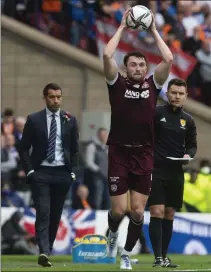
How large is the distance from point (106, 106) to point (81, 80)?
2.63 ft

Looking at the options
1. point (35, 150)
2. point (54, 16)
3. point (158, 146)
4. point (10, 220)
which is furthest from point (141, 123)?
point (54, 16)

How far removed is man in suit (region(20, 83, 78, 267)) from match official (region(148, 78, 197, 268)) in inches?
51.0

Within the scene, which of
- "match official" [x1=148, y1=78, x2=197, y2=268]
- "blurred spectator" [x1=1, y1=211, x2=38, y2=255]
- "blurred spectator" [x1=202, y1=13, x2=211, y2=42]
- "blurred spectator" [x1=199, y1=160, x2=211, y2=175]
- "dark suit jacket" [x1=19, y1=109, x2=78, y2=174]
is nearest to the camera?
"match official" [x1=148, y1=78, x2=197, y2=268]

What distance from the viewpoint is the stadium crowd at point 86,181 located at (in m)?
20.6

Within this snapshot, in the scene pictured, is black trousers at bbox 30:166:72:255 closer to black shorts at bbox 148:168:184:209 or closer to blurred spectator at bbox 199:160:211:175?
black shorts at bbox 148:168:184:209

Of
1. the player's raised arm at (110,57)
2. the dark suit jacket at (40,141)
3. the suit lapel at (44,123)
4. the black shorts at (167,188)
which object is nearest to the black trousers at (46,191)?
the dark suit jacket at (40,141)

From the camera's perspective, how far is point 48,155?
47.1 ft

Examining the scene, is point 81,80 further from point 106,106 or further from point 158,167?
A: point 158,167

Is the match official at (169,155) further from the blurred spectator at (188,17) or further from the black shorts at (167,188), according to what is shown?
the blurred spectator at (188,17)

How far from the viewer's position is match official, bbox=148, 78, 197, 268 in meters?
→ 13.7

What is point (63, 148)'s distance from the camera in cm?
1442

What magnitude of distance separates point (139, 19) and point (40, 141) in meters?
2.66

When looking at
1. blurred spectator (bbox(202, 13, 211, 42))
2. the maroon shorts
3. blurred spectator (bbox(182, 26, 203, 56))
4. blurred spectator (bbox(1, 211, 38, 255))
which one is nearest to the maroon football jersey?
the maroon shorts

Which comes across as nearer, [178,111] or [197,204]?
[178,111]
